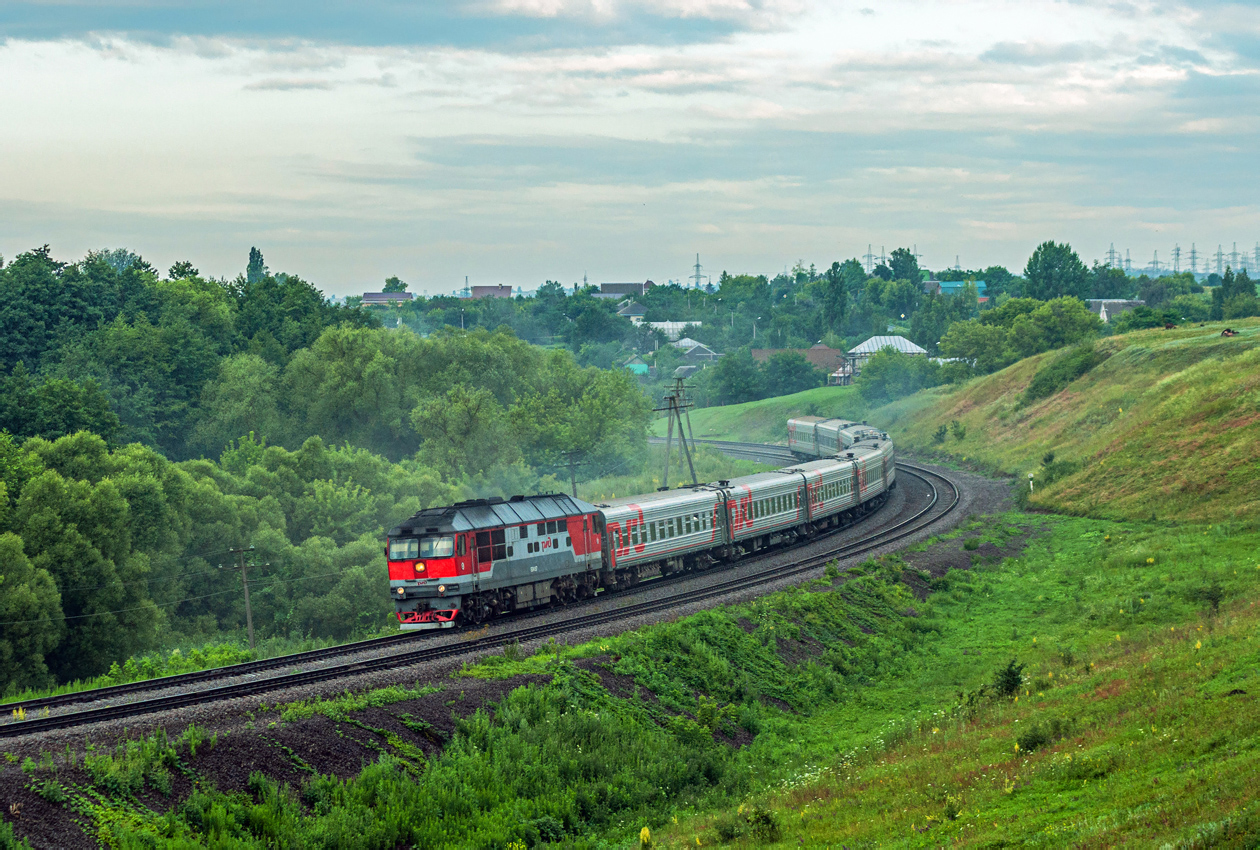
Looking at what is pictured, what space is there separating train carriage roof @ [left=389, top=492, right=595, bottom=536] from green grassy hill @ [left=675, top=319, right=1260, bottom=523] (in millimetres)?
32246

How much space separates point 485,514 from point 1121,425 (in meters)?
54.3

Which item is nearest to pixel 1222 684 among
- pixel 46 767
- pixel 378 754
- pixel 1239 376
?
pixel 378 754

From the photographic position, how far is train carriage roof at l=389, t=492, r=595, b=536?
1345 inches

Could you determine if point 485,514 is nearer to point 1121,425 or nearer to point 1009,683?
point 1009,683

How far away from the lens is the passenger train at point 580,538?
112 feet

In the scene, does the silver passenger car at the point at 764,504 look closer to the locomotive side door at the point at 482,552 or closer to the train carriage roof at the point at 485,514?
the train carriage roof at the point at 485,514

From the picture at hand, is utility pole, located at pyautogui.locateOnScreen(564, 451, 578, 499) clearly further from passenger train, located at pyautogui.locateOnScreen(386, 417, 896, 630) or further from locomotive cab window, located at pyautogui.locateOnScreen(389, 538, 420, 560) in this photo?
locomotive cab window, located at pyautogui.locateOnScreen(389, 538, 420, 560)

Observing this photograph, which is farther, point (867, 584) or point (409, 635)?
point (867, 584)

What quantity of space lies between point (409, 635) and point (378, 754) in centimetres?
1283

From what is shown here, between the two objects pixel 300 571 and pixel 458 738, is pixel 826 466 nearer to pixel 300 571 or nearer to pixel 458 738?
pixel 300 571

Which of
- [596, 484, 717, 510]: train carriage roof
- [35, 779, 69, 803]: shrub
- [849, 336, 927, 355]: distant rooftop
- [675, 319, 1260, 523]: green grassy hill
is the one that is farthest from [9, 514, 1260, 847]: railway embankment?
[849, 336, 927, 355]: distant rooftop

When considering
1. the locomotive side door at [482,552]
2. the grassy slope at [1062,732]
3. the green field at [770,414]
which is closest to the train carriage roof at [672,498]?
the locomotive side door at [482,552]

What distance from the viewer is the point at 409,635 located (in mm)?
33812

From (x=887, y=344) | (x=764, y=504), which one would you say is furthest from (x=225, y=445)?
(x=887, y=344)
